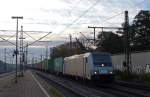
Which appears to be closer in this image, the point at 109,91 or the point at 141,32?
the point at 109,91

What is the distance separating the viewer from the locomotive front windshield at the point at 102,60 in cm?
3689

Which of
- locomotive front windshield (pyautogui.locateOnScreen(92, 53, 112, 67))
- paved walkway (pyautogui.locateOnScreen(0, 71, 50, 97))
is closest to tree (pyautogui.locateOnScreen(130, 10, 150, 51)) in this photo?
locomotive front windshield (pyautogui.locateOnScreen(92, 53, 112, 67))

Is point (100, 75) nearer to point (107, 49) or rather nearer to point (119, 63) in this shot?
point (119, 63)

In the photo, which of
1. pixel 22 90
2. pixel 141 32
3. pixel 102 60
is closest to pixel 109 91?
pixel 102 60

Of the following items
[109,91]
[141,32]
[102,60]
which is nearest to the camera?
[109,91]

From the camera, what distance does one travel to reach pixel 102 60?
37312mm

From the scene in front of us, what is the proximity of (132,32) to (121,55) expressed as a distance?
3379 cm

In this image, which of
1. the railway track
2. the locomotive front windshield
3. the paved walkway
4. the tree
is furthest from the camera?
the tree

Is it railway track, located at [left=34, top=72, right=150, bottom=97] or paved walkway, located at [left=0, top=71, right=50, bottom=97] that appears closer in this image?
paved walkway, located at [left=0, top=71, right=50, bottom=97]

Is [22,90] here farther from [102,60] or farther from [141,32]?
[141,32]

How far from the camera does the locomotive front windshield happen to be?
36888 millimetres

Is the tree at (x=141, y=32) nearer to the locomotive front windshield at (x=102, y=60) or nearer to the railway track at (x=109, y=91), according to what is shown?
the locomotive front windshield at (x=102, y=60)

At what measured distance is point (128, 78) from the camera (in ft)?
167

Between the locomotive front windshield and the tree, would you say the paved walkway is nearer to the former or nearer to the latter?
the locomotive front windshield
